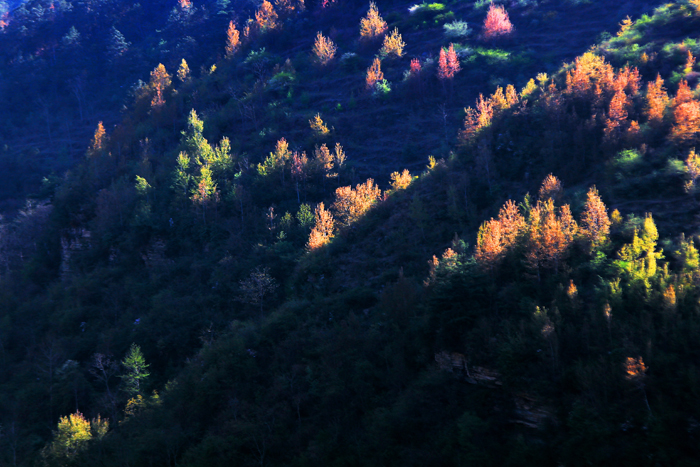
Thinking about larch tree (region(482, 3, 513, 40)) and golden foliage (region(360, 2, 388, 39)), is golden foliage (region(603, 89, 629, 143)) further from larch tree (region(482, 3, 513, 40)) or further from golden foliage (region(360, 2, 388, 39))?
golden foliage (region(360, 2, 388, 39))

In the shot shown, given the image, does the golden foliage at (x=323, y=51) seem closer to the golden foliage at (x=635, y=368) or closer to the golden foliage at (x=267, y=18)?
the golden foliage at (x=267, y=18)

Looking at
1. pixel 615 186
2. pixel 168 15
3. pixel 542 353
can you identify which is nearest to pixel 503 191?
pixel 615 186

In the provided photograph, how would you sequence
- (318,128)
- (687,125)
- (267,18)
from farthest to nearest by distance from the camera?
(267,18)
(318,128)
(687,125)

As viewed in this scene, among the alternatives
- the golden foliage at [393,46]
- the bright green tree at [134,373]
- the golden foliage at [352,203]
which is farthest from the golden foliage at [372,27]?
the bright green tree at [134,373]

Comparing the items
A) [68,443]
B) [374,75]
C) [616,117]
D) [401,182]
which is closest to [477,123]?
[401,182]

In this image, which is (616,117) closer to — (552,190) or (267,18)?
(552,190)

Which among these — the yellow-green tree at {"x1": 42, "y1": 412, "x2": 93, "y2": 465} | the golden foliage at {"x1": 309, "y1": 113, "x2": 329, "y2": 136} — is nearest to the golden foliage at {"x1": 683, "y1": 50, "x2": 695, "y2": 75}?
the golden foliage at {"x1": 309, "y1": 113, "x2": 329, "y2": 136}

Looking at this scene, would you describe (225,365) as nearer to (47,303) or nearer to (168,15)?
(47,303)
